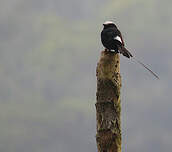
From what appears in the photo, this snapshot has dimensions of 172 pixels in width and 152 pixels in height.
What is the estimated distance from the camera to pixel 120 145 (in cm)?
748

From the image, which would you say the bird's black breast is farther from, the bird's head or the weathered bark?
the weathered bark

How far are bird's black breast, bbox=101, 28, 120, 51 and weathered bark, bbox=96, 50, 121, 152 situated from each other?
626mm

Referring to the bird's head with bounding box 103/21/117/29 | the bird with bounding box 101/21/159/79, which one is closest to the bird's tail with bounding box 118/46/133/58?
the bird with bounding box 101/21/159/79

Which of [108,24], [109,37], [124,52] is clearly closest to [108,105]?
[124,52]

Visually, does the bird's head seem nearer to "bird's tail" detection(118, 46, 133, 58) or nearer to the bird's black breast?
the bird's black breast

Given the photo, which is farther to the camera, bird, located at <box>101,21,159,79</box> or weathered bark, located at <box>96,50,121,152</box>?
bird, located at <box>101,21,159,79</box>

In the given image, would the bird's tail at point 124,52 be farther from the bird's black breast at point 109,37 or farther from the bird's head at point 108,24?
the bird's head at point 108,24

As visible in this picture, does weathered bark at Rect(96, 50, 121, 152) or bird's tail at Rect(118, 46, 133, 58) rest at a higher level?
bird's tail at Rect(118, 46, 133, 58)

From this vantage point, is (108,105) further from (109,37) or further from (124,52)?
(109,37)

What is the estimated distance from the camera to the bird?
8.45m

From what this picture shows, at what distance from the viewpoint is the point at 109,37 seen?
8766mm

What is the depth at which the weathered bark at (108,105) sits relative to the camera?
24.1ft

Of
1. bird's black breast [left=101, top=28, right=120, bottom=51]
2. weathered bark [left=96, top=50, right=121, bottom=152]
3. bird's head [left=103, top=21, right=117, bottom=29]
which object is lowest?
weathered bark [left=96, top=50, right=121, bottom=152]

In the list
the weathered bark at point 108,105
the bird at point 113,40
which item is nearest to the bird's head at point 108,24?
the bird at point 113,40
